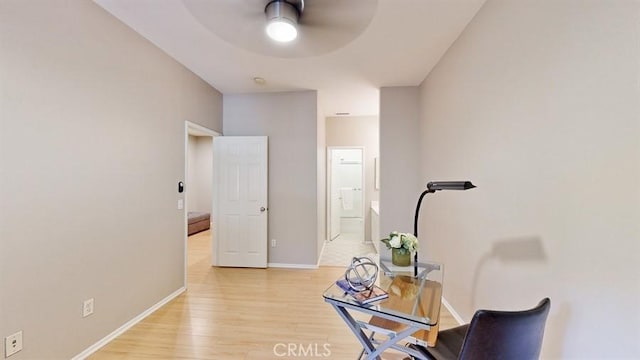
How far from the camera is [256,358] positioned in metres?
2.01

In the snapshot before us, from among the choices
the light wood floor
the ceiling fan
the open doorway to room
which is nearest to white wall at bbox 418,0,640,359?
the ceiling fan

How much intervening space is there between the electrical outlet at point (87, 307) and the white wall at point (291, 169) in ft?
7.65

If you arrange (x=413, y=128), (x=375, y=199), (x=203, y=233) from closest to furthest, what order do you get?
1. (x=413, y=128)
2. (x=375, y=199)
3. (x=203, y=233)

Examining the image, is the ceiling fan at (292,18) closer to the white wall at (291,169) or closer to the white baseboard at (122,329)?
the white wall at (291,169)


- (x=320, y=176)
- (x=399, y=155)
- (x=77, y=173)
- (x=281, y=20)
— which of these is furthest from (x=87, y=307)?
(x=399, y=155)

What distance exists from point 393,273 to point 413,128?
2630 mm

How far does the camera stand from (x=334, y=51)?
2611mm

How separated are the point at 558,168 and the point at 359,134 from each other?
15.1ft

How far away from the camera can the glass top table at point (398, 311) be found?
1282 mm

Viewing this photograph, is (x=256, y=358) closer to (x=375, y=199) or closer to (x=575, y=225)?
(x=575, y=225)

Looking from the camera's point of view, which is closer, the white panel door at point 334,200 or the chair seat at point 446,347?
the chair seat at point 446,347

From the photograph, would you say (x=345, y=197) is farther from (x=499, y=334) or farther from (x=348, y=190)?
(x=499, y=334)

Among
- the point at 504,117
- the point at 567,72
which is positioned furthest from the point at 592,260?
the point at 504,117

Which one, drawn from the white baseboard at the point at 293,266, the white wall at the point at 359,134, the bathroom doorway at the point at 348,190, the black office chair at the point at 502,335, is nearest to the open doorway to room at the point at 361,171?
the white wall at the point at 359,134
